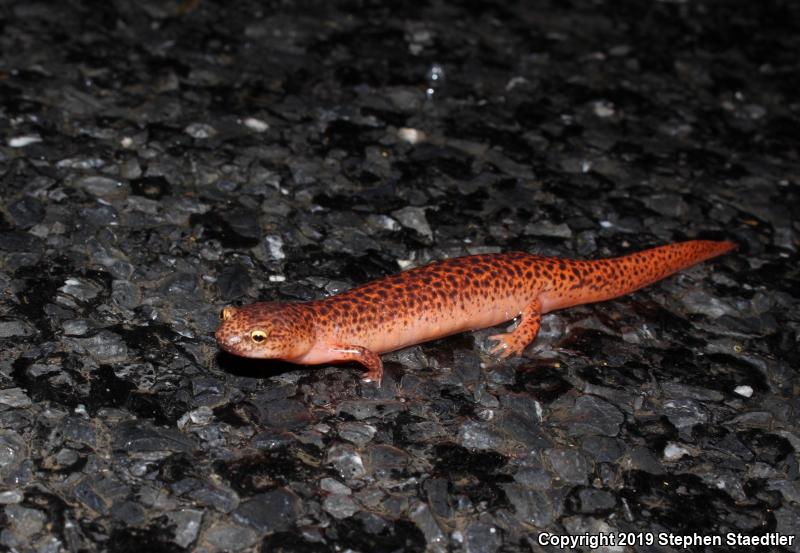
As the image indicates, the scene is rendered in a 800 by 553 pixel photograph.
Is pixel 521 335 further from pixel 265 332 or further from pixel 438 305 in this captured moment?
pixel 265 332

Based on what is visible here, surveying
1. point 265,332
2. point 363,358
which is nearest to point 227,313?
point 265,332

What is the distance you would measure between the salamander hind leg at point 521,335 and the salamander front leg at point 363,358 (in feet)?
3.00

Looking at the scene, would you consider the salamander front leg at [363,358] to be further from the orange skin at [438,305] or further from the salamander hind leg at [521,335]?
the salamander hind leg at [521,335]

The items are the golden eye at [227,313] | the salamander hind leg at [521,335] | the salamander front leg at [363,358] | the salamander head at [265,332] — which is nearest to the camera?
the salamander head at [265,332]

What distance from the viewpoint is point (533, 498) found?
5375mm

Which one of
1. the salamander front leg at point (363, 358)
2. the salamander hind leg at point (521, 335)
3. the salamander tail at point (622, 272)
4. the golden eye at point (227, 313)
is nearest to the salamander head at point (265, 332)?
the golden eye at point (227, 313)

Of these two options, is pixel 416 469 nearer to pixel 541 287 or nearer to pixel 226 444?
pixel 226 444

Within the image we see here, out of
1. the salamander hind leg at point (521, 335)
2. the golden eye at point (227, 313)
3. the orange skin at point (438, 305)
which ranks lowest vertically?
the salamander hind leg at point (521, 335)

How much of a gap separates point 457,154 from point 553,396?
3352 millimetres

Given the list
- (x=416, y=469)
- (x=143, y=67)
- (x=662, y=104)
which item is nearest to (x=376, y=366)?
(x=416, y=469)

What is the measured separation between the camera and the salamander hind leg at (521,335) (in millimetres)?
6629

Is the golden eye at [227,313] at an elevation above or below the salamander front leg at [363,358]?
above

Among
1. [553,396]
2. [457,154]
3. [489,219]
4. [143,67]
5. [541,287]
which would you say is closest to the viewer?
[553,396]

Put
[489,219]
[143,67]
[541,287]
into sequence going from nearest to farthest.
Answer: [541,287]
[489,219]
[143,67]
